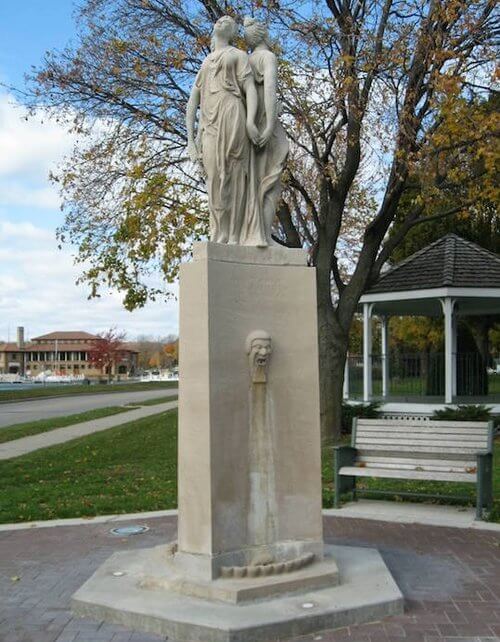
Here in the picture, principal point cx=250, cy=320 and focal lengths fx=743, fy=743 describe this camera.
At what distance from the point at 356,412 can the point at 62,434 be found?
7.35 meters

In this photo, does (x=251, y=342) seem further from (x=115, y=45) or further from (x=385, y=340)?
(x=385, y=340)

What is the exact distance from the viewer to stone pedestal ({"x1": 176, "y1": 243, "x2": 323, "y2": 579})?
5426mm

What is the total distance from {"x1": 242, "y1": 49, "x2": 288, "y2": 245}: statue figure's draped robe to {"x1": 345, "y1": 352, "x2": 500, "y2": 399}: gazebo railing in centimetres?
1506

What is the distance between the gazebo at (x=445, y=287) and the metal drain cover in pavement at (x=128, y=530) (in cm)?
1182

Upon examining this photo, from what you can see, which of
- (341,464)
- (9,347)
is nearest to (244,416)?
(341,464)

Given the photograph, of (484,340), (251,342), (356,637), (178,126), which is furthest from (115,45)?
(484,340)

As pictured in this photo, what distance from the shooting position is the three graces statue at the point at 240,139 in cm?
577

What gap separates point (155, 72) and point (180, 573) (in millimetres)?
12270

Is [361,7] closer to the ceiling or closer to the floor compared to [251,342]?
closer to the ceiling

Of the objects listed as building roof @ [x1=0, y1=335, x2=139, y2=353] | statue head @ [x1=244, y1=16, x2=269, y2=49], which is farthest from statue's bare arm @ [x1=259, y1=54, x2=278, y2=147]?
building roof @ [x1=0, y1=335, x2=139, y2=353]

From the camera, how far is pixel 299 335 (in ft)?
19.1

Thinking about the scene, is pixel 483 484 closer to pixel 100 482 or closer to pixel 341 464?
pixel 341 464

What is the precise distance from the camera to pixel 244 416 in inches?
221

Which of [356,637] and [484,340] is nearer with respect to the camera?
[356,637]
